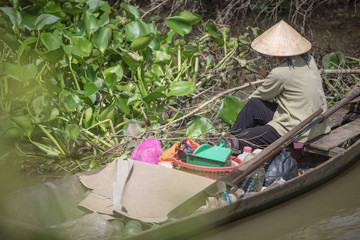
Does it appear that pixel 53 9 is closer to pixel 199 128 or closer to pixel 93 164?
pixel 93 164

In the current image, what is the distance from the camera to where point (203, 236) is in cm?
247

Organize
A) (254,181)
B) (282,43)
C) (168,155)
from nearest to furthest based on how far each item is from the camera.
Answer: (254,181)
(168,155)
(282,43)

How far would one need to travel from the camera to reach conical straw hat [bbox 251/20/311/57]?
2947 millimetres

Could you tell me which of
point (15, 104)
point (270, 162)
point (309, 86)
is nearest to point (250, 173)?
point (270, 162)

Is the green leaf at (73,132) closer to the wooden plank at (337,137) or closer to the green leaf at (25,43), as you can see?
the green leaf at (25,43)

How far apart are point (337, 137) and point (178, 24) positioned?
1496 mm

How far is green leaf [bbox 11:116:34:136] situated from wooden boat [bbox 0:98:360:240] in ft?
2.06

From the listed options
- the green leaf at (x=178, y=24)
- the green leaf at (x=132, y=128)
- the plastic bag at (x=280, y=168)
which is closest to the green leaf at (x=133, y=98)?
the green leaf at (x=132, y=128)

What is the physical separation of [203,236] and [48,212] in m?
0.81

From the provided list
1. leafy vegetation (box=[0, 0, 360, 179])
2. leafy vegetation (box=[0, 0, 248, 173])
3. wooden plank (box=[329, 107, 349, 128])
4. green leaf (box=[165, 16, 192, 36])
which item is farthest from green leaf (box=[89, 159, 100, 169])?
wooden plank (box=[329, 107, 349, 128])

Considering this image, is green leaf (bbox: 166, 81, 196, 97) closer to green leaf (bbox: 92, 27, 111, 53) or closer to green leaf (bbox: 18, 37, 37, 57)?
green leaf (bbox: 92, 27, 111, 53)

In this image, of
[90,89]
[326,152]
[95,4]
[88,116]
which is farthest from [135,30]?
[326,152]

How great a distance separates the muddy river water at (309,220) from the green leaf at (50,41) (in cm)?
170

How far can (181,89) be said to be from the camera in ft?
11.5
